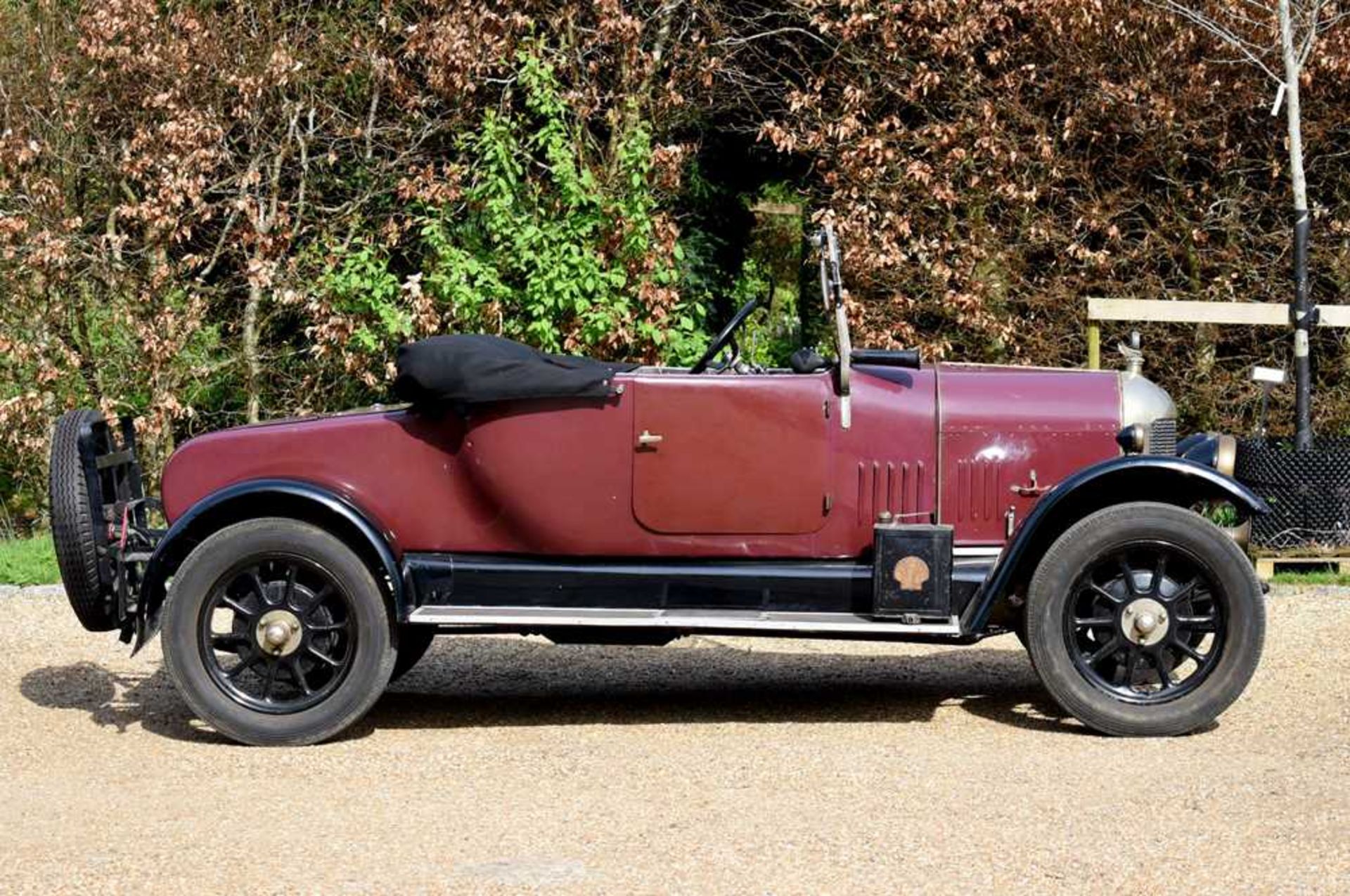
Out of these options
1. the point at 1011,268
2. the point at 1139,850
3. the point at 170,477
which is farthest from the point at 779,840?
the point at 1011,268

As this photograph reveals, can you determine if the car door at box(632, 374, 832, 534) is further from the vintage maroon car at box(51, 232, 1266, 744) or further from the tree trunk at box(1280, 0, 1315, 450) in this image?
the tree trunk at box(1280, 0, 1315, 450)

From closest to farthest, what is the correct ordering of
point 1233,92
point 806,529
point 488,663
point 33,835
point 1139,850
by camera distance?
point 1139,850, point 33,835, point 806,529, point 488,663, point 1233,92

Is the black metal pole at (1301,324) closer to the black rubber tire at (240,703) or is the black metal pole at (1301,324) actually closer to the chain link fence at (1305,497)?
the chain link fence at (1305,497)

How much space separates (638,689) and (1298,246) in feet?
18.4

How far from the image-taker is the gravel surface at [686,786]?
479 cm

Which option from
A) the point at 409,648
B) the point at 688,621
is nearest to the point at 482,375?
the point at 688,621

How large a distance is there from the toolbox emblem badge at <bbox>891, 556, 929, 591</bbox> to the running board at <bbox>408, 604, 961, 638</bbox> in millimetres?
131

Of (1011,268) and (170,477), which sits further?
(1011,268)

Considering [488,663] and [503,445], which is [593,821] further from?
[488,663]

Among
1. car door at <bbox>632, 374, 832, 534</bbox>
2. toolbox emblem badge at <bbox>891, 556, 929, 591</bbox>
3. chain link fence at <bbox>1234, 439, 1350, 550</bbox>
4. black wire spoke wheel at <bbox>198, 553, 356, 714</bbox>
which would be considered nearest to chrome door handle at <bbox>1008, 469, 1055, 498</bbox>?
toolbox emblem badge at <bbox>891, 556, 929, 591</bbox>

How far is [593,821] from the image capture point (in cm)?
530

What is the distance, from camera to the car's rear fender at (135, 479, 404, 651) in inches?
257

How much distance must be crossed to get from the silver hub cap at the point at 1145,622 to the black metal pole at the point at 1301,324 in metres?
4.65

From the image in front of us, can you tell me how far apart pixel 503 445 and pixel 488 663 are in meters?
1.93
